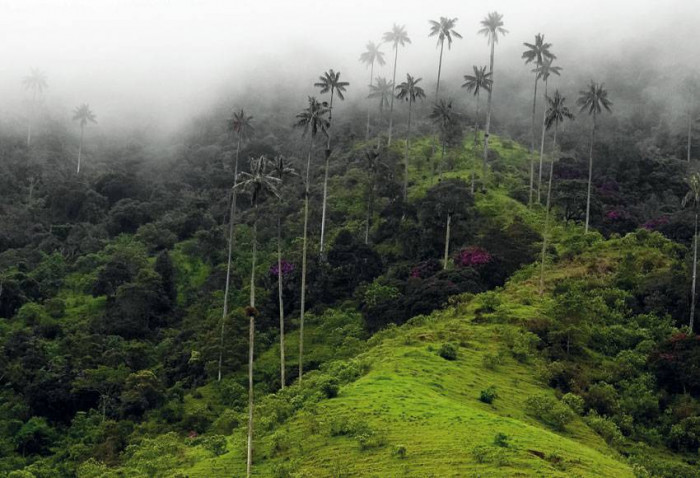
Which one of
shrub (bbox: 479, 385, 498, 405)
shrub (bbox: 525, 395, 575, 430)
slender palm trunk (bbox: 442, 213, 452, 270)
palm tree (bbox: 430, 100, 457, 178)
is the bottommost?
shrub (bbox: 525, 395, 575, 430)

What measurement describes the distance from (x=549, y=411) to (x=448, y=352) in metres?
10.0

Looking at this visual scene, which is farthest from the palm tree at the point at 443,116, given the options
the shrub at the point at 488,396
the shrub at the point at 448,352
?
the shrub at the point at 488,396

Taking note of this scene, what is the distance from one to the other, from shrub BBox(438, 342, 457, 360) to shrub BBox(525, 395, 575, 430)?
26.0 feet

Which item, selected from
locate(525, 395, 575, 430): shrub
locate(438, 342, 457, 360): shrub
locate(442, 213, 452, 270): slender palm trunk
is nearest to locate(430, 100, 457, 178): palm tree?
locate(442, 213, 452, 270): slender palm trunk

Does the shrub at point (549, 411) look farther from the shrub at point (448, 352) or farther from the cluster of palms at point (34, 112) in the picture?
the cluster of palms at point (34, 112)

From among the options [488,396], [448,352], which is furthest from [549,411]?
[448,352]

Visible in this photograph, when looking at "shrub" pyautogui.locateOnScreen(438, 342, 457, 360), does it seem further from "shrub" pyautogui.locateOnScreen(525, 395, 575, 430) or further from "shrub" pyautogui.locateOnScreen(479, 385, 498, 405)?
"shrub" pyautogui.locateOnScreen(525, 395, 575, 430)

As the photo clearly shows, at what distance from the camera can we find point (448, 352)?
209 ft

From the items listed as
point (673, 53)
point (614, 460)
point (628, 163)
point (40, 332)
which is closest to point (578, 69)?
point (673, 53)

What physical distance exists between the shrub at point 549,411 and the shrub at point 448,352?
7918 millimetres

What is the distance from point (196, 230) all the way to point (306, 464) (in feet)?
244

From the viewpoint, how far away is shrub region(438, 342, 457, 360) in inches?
2501

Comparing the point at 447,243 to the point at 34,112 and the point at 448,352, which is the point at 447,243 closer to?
the point at 448,352

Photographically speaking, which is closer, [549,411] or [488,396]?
[488,396]
